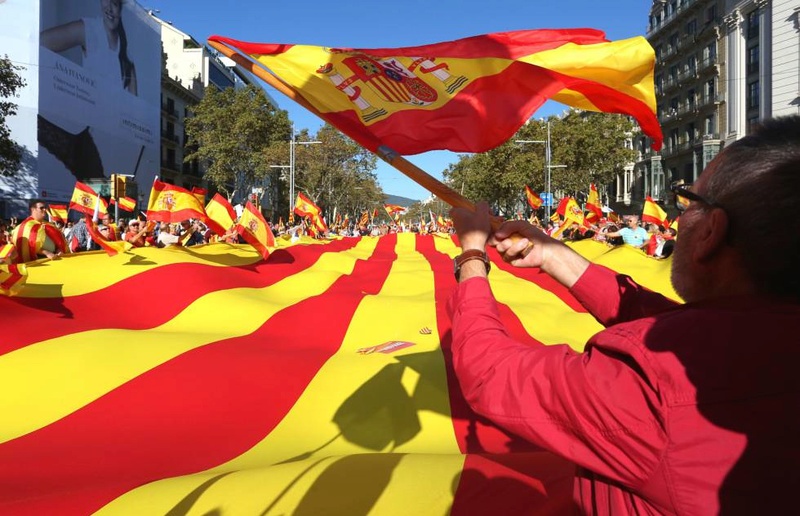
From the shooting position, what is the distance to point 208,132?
39.1 metres

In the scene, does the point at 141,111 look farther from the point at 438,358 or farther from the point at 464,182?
the point at 438,358

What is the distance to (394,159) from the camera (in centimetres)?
228

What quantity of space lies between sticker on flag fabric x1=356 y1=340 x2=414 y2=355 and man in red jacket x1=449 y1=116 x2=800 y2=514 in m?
3.15

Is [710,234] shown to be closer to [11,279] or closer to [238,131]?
[11,279]

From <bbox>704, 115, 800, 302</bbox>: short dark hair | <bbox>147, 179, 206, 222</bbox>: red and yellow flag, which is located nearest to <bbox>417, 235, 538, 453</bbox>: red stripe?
<bbox>704, 115, 800, 302</bbox>: short dark hair

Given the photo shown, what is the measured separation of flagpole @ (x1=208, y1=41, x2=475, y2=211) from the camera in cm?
195

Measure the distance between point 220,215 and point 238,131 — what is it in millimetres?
29529

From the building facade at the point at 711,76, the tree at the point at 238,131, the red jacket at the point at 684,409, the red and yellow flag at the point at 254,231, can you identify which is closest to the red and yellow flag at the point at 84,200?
the red and yellow flag at the point at 254,231

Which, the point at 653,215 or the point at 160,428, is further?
the point at 653,215

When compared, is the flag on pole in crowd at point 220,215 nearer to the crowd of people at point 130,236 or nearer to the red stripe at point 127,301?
the crowd of people at point 130,236

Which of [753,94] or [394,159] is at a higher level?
[753,94]

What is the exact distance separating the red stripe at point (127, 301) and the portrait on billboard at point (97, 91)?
91.8 ft

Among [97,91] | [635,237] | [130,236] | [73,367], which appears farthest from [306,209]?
[97,91]

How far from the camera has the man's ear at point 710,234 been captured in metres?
1.11
